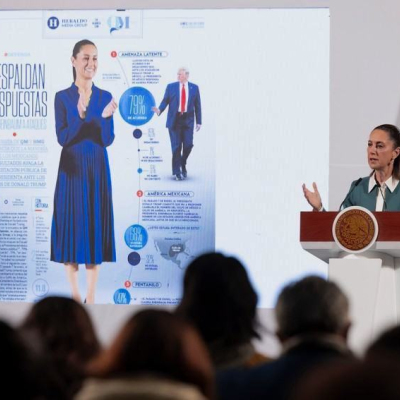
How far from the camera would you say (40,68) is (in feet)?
20.1

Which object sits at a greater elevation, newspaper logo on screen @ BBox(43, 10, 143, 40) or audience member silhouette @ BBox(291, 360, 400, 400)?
newspaper logo on screen @ BBox(43, 10, 143, 40)

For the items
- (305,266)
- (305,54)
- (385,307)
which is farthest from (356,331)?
(305,54)

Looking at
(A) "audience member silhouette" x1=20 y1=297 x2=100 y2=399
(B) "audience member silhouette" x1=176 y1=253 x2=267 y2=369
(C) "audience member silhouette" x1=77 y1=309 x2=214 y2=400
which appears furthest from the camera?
(B) "audience member silhouette" x1=176 y1=253 x2=267 y2=369

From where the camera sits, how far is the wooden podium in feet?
12.0

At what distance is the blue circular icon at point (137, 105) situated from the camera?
6.05 m

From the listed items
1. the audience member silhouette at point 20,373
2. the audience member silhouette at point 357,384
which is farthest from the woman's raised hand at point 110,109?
the audience member silhouette at point 357,384

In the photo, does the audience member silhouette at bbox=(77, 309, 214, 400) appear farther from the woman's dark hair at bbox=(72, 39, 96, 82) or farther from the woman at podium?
the woman's dark hair at bbox=(72, 39, 96, 82)

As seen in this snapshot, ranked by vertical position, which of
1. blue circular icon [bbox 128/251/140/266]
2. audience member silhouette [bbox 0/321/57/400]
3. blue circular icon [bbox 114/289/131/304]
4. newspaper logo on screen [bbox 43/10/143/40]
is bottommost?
blue circular icon [bbox 114/289/131/304]

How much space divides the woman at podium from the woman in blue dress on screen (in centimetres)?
208

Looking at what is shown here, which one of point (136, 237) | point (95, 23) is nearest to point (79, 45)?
point (95, 23)

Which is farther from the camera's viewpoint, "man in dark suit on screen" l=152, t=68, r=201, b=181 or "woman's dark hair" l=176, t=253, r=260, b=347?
"man in dark suit on screen" l=152, t=68, r=201, b=181

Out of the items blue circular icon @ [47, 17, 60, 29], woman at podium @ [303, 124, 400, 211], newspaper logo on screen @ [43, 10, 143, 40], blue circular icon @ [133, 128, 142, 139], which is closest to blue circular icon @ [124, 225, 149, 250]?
blue circular icon @ [133, 128, 142, 139]

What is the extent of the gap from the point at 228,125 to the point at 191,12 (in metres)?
0.72

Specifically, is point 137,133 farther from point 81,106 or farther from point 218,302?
point 218,302
